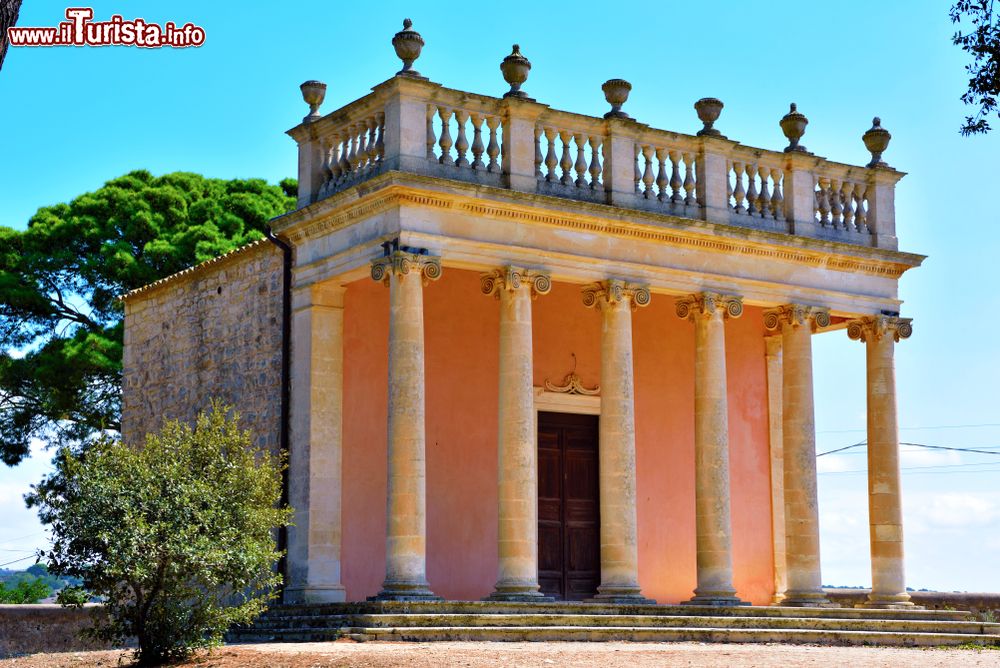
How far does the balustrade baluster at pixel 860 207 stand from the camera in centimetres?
2216

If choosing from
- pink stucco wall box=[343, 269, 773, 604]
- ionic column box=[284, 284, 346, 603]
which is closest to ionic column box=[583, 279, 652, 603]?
pink stucco wall box=[343, 269, 773, 604]

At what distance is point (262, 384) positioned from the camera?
19.9 metres

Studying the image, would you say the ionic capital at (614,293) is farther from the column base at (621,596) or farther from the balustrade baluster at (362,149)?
the column base at (621,596)

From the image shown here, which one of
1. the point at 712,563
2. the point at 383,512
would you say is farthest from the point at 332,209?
the point at 712,563

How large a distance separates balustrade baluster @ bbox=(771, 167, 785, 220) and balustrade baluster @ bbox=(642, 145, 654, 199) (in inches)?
91.2

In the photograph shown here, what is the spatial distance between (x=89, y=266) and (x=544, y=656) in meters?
20.2

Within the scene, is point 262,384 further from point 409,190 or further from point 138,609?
point 138,609

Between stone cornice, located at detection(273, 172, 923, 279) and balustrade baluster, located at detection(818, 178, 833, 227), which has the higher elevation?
balustrade baluster, located at detection(818, 178, 833, 227)

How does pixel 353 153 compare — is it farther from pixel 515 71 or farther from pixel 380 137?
pixel 515 71

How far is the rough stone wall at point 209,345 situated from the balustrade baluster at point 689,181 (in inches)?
228

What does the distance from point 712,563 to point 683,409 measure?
417 centimetres

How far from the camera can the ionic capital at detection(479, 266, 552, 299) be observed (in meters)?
18.1

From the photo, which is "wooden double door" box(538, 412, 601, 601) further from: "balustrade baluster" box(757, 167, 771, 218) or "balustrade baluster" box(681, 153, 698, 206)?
"balustrade baluster" box(757, 167, 771, 218)

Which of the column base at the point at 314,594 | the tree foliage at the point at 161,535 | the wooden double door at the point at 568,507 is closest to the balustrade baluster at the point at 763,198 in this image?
the wooden double door at the point at 568,507
